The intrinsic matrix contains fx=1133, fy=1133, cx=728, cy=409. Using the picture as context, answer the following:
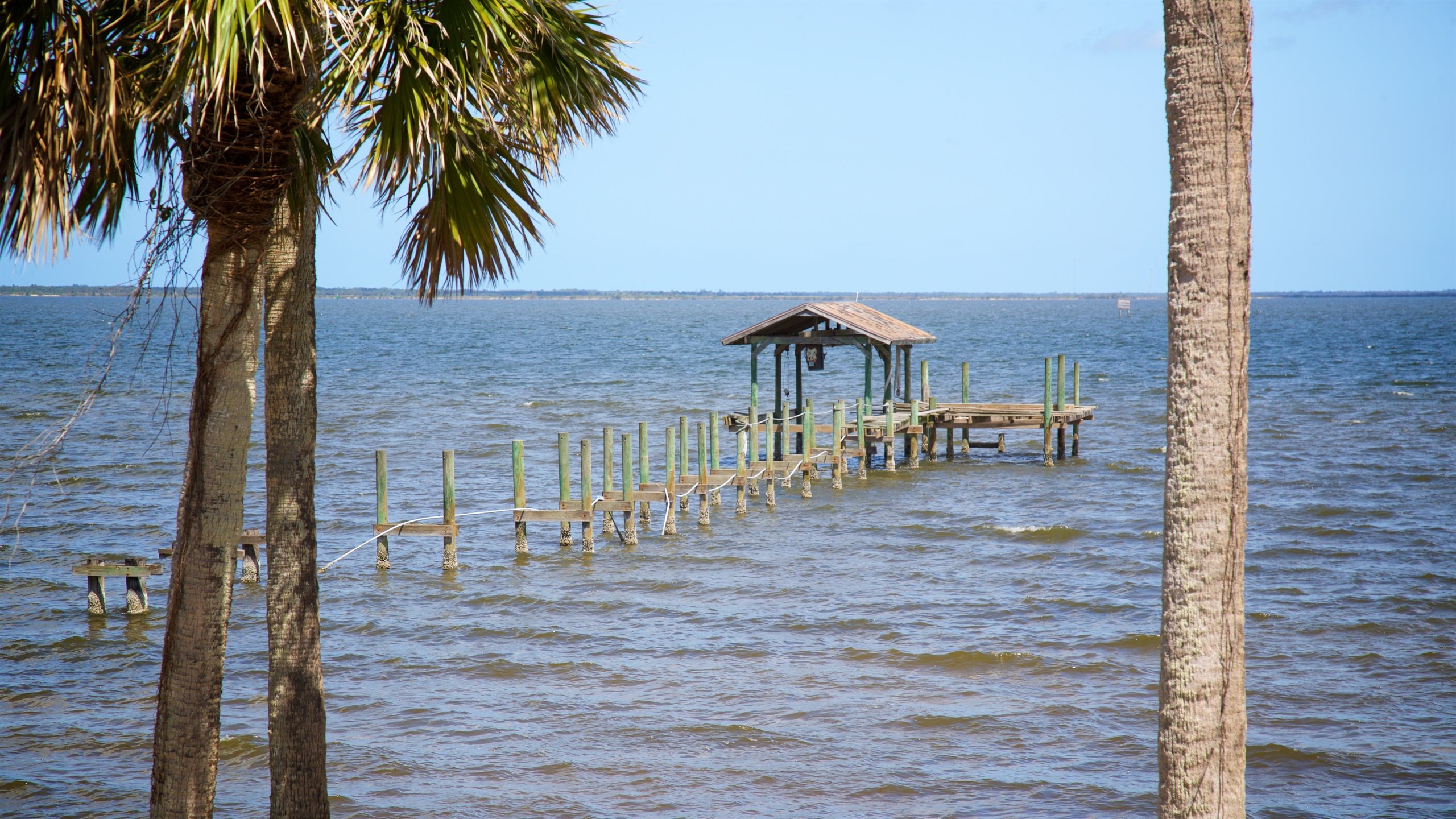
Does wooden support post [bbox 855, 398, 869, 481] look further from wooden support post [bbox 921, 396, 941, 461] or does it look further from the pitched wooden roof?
wooden support post [bbox 921, 396, 941, 461]

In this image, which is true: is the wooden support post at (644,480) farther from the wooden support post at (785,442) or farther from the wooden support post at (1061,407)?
the wooden support post at (1061,407)

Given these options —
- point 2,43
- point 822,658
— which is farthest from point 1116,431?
point 2,43

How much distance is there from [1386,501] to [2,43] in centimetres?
2383

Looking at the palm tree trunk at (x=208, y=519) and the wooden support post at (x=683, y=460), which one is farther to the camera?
the wooden support post at (x=683, y=460)

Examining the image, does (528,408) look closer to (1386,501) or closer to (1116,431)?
(1116,431)

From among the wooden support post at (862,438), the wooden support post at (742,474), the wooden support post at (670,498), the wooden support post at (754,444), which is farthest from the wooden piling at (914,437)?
the wooden support post at (670,498)

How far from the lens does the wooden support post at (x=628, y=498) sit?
1678 centimetres

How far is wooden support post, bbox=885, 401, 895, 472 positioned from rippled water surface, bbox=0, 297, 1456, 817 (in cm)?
45

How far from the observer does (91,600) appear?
525 inches

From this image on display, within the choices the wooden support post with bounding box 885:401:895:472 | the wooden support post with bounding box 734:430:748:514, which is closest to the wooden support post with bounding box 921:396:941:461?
the wooden support post with bounding box 885:401:895:472

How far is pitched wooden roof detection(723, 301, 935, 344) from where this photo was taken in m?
22.9

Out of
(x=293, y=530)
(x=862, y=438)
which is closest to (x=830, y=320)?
(x=862, y=438)

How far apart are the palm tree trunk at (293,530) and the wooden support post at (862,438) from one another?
1753 centimetres

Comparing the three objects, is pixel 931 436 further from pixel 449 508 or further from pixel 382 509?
pixel 382 509
